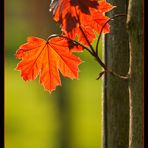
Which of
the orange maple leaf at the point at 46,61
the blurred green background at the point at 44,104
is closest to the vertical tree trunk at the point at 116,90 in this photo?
the orange maple leaf at the point at 46,61

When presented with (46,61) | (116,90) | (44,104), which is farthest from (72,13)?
(44,104)

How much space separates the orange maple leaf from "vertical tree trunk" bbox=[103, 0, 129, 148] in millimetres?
166

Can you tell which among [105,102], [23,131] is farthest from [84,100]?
[105,102]

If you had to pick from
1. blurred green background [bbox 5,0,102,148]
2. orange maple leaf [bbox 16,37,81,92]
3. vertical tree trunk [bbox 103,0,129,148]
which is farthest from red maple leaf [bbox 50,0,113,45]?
blurred green background [bbox 5,0,102,148]

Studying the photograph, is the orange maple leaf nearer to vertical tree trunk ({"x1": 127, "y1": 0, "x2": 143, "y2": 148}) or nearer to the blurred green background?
vertical tree trunk ({"x1": 127, "y1": 0, "x2": 143, "y2": 148})

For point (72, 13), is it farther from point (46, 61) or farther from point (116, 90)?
point (116, 90)

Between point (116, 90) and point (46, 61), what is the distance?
21 centimetres

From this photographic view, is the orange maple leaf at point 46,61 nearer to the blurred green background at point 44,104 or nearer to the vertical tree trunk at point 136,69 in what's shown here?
the vertical tree trunk at point 136,69

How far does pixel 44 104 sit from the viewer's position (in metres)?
7.69

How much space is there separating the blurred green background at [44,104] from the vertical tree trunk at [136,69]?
4.80 metres

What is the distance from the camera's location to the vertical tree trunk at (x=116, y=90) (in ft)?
3.25


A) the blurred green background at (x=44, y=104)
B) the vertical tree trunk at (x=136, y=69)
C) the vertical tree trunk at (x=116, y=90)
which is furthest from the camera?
the blurred green background at (x=44, y=104)

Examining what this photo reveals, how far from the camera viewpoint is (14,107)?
8.35 m
